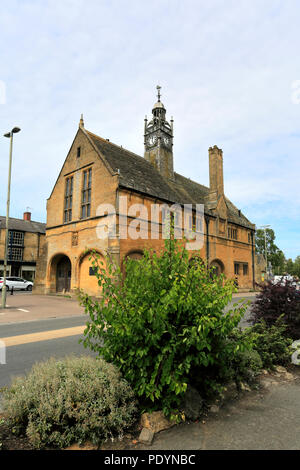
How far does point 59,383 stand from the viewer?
3299 millimetres

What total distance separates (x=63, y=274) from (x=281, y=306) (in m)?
21.9

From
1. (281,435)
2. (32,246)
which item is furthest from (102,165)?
(32,246)

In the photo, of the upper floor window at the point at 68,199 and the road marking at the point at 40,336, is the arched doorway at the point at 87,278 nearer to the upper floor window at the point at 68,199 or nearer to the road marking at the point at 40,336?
the upper floor window at the point at 68,199

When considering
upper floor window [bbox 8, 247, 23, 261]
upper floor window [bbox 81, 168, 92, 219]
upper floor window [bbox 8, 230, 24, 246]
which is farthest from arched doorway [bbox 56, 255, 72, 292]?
upper floor window [bbox 8, 230, 24, 246]

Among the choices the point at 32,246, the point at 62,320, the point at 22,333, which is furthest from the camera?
the point at 32,246

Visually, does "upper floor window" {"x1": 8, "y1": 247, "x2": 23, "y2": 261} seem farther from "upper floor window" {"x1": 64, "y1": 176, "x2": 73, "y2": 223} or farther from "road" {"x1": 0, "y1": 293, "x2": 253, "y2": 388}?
"road" {"x1": 0, "y1": 293, "x2": 253, "y2": 388}

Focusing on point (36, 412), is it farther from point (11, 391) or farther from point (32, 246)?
point (32, 246)

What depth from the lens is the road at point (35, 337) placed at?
20.3ft

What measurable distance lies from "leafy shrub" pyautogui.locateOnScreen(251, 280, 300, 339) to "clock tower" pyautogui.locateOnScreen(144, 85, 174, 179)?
978 inches

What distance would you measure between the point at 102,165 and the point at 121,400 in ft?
66.7

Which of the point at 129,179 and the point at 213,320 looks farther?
the point at 129,179

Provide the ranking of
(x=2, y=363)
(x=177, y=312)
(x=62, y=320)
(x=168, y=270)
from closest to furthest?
(x=177, y=312)
(x=168, y=270)
(x=2, y=363)
(x=62, y=320)

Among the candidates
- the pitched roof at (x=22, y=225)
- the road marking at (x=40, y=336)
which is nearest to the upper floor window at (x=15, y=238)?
A: the pitched roof at (x=22, y=225)

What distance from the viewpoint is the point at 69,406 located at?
2.99 metres
